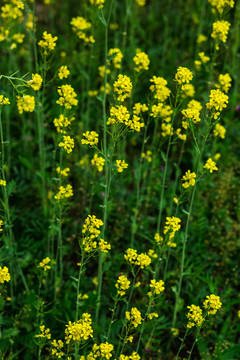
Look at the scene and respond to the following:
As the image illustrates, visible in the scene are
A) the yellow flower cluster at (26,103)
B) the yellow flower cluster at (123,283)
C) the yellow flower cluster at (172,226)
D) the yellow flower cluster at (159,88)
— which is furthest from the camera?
the yellow flower cluster at (159,88)

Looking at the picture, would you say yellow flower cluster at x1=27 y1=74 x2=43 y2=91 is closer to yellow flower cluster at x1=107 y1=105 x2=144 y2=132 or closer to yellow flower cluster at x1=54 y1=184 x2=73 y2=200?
yellow flower cluster at x1=107 y1=105 x2=144 y2=132

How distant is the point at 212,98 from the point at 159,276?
210 centimetres

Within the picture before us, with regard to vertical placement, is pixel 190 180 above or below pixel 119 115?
below

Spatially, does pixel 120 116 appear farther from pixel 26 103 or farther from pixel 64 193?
pixel 64 193

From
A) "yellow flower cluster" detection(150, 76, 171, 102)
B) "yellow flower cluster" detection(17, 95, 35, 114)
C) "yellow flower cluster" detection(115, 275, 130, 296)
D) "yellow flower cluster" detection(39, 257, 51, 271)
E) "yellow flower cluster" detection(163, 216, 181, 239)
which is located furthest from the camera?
"yellow flower cluster" detection(150, 76, 171, 102)

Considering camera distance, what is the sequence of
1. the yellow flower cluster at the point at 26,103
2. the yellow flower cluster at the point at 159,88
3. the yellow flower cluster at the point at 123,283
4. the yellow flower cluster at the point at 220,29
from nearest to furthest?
the yellow flower cluster at the point at 123,283 → the yellow flower cluster at the point at 26,103 → the yellow flower cluster at the point at 159,88 → the yellow flower cluster at the point at 220,29

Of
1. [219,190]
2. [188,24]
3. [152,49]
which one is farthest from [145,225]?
[188,24]

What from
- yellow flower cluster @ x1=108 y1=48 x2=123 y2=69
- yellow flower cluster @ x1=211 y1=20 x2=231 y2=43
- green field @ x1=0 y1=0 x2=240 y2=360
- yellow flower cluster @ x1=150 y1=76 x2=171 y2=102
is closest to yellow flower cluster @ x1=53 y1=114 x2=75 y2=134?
green field @ x1=0 y1=0 x2=240 y2=360

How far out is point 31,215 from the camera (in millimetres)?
4973

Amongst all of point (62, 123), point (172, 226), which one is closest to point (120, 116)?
point (62, 123)

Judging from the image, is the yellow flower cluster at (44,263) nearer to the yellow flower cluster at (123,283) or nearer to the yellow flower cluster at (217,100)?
the yellow flower cluster at (123,283)

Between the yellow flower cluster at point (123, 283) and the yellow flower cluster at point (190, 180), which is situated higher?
the yellow flower cluster at point (190, 180)

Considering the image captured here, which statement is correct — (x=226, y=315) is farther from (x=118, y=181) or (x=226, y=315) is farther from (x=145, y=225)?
(x=118, y=181)

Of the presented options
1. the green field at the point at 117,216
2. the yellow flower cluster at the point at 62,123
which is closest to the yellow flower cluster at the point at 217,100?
the green field at the point at 117,216
